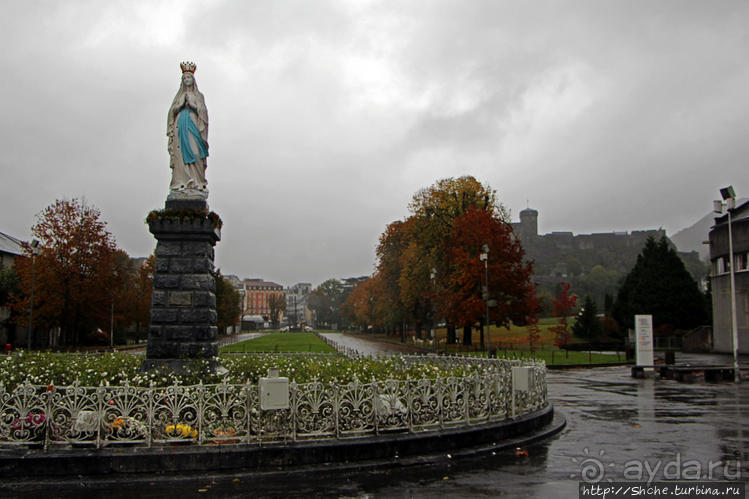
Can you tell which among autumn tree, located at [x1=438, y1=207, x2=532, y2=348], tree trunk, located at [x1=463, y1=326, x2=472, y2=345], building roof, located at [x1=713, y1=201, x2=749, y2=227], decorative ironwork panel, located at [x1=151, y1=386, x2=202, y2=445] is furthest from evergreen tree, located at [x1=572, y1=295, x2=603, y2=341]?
decorative ironwork panel, located at [x1=151, y1=386, x2=202, y2=445]

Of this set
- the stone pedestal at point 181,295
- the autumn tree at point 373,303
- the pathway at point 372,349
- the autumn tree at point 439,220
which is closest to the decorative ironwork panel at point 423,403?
the stone pedestal at point 181,295

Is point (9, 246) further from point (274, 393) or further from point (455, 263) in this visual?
point (274, 393)

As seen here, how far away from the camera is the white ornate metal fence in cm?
852

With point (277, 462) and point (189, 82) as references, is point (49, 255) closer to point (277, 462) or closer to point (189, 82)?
point (189, 82)

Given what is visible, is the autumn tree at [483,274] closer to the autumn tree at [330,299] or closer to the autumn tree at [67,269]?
the autumn tree at [67,269]

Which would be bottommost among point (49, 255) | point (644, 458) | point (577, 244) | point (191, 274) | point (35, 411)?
point (644, 458)

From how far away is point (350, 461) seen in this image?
8.91 meters

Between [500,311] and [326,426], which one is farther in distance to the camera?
[500,311]

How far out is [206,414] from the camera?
894 cm

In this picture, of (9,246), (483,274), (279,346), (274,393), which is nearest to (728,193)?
(483,274)

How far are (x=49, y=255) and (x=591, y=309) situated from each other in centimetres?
5048

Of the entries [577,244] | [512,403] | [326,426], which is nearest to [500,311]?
[512,403]

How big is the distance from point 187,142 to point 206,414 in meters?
7.92

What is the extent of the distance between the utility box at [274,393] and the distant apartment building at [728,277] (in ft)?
144
